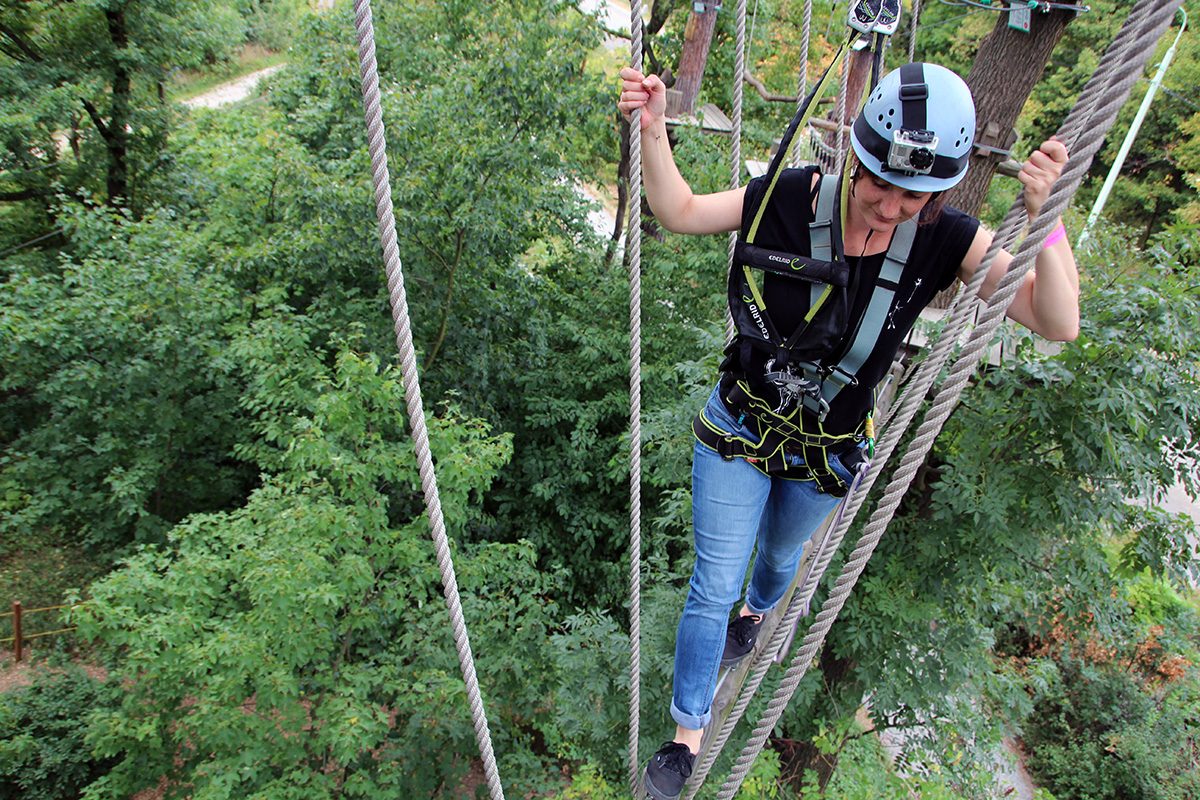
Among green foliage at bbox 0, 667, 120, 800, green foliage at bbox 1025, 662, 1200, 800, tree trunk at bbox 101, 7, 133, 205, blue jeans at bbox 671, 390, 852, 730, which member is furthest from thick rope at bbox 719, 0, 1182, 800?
tree trunk at bbox 101, 7, 133, 205

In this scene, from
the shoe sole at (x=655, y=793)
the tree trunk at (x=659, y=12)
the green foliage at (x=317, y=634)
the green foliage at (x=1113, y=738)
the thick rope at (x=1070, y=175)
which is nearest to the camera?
the thick rope at (x=1070, y=175)

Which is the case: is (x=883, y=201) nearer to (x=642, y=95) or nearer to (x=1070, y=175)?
(x=1070, y=175)

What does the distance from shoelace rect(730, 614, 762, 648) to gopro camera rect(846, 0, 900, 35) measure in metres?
1.78

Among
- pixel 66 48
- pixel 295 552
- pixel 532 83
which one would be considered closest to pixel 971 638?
pixel 295 552

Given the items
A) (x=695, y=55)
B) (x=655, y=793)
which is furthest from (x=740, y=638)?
(x=695, y=55)

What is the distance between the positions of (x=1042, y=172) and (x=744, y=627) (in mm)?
1567

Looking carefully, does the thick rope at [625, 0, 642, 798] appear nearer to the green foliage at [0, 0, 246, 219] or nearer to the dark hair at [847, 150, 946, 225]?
the dark hair at [847, 150, 946, 225]

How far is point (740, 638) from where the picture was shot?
94.0 inches

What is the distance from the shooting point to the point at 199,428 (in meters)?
6.88

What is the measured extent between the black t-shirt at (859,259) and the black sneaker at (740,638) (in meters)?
1.09

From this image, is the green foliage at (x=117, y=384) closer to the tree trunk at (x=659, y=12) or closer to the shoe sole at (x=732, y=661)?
the shoe sole at (x=732, y=661)

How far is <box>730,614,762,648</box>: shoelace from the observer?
2389mm

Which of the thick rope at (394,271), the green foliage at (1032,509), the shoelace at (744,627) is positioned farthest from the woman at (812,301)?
the green foliage at (1032,509)

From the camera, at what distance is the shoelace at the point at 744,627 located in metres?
2.39
